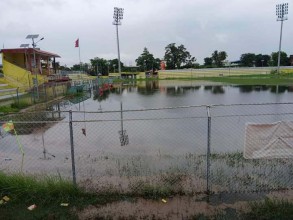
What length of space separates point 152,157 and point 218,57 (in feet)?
466

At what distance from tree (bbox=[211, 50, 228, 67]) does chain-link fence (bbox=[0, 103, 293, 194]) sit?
135 meters

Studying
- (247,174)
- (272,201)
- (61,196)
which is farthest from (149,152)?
(272,201)

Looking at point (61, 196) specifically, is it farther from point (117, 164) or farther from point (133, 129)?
point (133, 129)

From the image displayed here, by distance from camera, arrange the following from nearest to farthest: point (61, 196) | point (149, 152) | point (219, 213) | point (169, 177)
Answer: point (219, 213)
point (61, 196)
point (169, 177)
point (149, 152)

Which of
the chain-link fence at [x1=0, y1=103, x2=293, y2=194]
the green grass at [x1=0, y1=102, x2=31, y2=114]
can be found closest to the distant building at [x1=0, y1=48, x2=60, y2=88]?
the green grass at [x1=0, y1=102, x2=31, y2=114]

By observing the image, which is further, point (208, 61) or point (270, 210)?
point (208, 61)

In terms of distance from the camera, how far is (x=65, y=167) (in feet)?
26.8

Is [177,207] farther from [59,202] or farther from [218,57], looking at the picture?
[218,57]

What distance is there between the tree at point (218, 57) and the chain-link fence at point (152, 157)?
13480cm

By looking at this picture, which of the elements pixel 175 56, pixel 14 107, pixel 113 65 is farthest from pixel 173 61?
pixel 14 107

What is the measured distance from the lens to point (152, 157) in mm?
8727

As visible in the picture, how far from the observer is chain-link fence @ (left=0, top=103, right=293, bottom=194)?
638cm

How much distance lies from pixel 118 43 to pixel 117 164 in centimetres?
7524

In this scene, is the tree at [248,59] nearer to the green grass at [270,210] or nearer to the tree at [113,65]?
the tree at [113,65]
